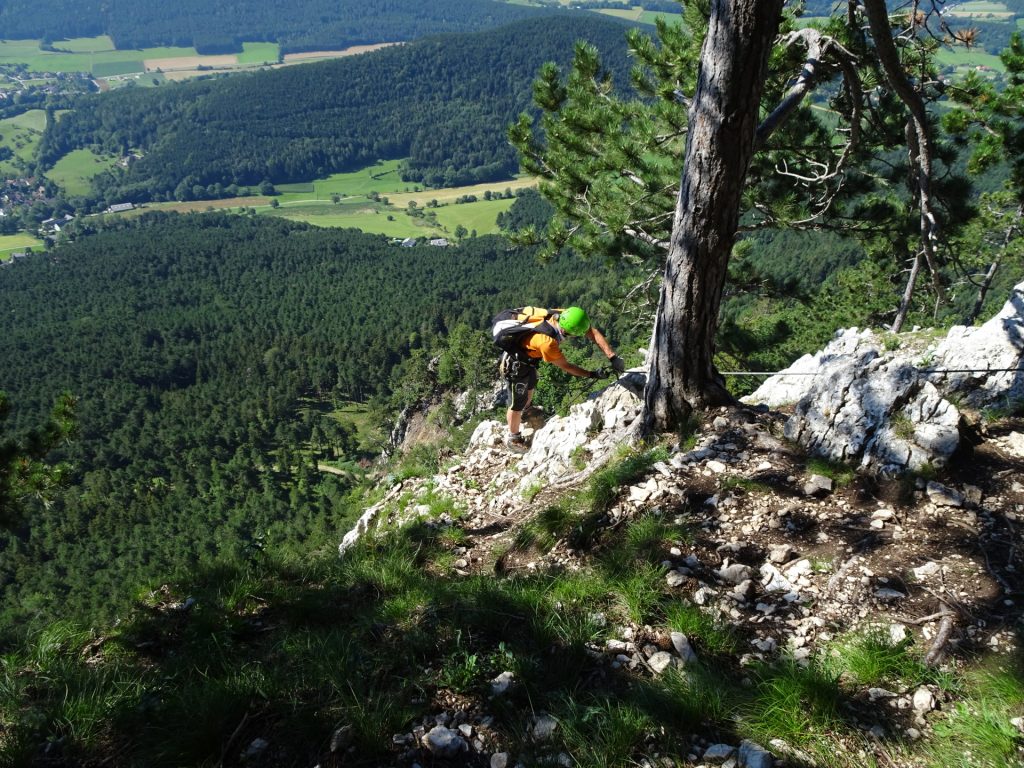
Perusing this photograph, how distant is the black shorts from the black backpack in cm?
31

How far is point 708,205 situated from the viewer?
511 centimetres

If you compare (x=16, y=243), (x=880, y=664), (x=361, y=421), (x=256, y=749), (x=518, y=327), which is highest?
(x=518, y=327)

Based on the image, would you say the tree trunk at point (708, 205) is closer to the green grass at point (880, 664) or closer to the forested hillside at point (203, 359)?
the green grass at point (880, 664)

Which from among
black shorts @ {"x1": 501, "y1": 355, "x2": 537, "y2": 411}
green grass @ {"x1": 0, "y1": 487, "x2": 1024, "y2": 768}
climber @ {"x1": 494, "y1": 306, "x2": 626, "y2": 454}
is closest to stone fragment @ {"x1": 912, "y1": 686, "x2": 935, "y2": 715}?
green grass @ {"x1": 0, "y1": 487, "x2": 1024, "y2": 768}

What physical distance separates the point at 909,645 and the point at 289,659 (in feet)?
11.3

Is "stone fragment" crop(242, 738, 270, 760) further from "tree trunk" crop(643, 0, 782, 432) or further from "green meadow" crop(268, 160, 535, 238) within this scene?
"green meadow" crop(268, 160, 535, 238)

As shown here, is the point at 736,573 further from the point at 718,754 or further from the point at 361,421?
the point at 361,421

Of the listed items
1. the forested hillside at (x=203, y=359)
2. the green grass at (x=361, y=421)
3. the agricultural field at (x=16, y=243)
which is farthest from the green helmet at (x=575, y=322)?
the agricultural field at (x=16, y=243)

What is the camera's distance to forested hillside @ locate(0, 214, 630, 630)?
62219 millimetres

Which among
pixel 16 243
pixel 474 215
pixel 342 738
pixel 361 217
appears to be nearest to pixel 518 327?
pixel 342 738

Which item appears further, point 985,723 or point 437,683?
point 437,683

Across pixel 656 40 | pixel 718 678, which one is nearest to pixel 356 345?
pixel 656 40

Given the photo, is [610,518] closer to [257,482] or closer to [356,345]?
[257,482]

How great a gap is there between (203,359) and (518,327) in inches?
4589
